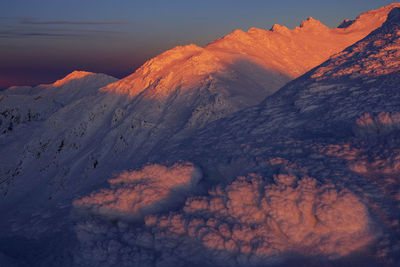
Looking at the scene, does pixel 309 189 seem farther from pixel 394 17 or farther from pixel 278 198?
pixel 394 17

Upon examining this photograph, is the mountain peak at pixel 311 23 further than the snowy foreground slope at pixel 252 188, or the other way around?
the mountain peak at pixel 311 23

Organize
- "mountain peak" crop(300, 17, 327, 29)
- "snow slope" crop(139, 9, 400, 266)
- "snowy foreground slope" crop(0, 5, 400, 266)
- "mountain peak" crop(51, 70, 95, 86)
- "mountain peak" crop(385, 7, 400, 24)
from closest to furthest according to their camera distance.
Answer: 1. "snow slope" crop(139, 9, 400, 266)
2. "snowy foreground slope" crop(0, 5, 400, 266)
3. "mountain peak" crop(385, 7, 400, 24)
4. "mountain peak" crop(300, 17, 327, 29)
5. "mountain peak" crop(51, 70, 95, 86)

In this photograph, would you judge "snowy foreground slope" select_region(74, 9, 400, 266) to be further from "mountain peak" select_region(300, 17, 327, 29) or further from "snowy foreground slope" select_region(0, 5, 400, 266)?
"mountain peak" select_region(300, 17, 327, 29)

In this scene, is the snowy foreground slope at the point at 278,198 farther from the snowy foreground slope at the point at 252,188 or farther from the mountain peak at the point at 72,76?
the mountain peak at the point at 72,76

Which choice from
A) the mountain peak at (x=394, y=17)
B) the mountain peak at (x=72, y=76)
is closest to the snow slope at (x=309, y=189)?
the mountain peak at (x=394, y=17)

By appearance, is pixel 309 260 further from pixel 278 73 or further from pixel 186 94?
pixel 278 73

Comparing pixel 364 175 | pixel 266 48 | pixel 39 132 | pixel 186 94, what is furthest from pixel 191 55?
pixel 364 175

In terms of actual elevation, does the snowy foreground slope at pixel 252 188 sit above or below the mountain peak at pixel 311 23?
below

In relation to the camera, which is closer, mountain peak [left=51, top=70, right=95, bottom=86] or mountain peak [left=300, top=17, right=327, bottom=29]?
mountain peak [left=300, top=17, right=327, bottom=29]

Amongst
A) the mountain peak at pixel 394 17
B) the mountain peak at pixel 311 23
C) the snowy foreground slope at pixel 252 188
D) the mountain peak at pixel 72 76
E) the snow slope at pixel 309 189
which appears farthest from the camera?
the mountain peak at pixel 72 76

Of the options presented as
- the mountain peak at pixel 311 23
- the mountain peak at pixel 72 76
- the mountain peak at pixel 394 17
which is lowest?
the mountain peak at pixel 72 76

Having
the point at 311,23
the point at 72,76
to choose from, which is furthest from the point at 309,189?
the point at 72,76

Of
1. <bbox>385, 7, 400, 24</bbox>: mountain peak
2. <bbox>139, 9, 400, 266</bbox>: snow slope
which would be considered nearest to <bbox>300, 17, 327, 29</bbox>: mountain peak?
<bbox>385, 7, 400, 24</bbox>: mountain peak
